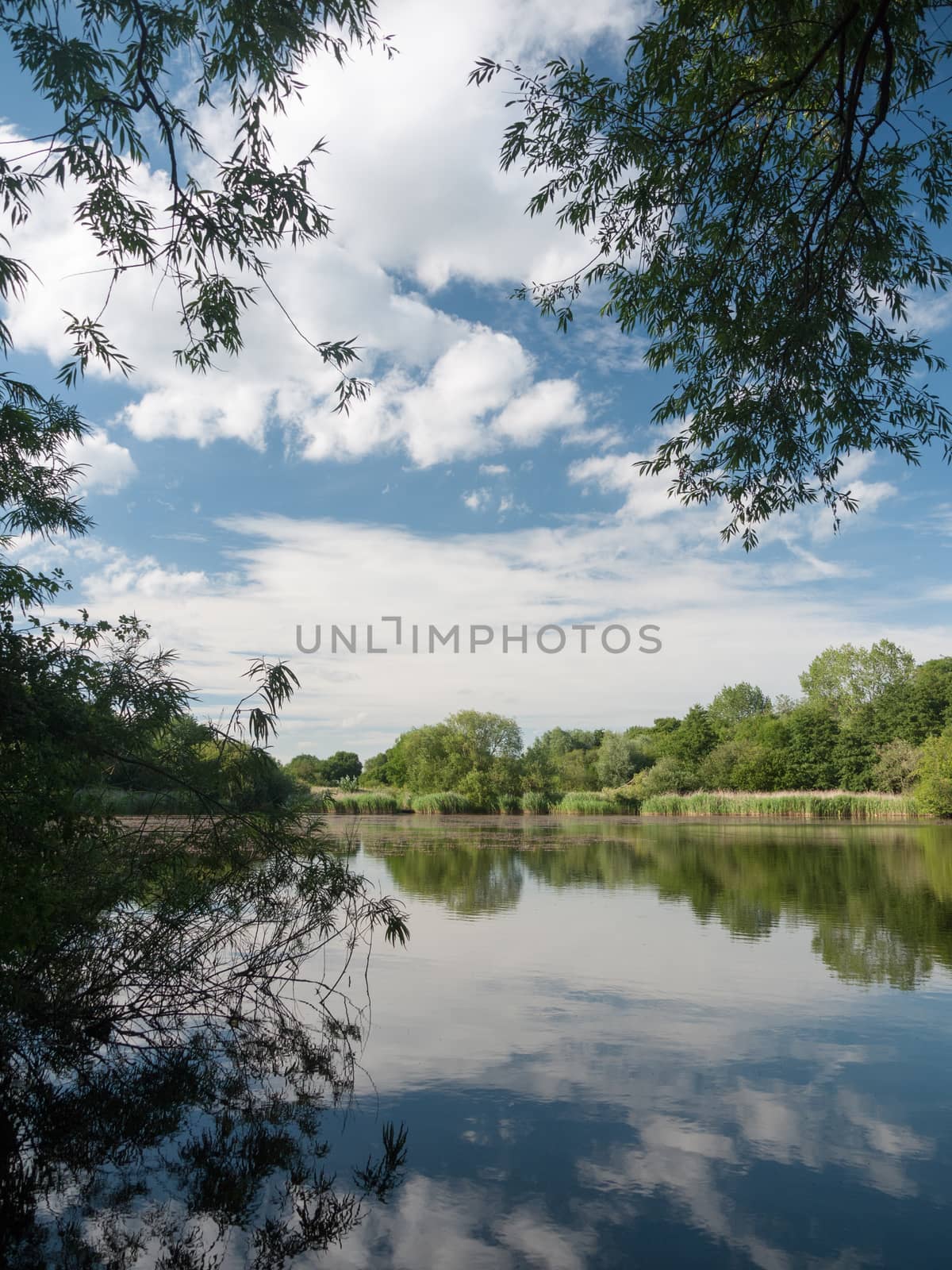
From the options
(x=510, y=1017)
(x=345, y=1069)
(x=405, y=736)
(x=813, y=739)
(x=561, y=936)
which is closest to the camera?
(x=345, y=1069)

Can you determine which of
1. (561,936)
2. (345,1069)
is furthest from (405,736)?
(345,1069)

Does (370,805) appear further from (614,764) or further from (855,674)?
(855,674)

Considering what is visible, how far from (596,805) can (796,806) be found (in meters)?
11.1

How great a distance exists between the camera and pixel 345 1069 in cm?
569

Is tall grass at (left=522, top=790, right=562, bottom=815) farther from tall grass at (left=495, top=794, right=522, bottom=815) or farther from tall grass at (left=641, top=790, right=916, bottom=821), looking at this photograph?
tall grass at (left=641, top=790, right=916, bottom=821)

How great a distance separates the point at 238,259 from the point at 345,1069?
5210 millimetres

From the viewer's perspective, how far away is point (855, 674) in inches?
2490

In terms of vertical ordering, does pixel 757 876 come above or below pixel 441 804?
above

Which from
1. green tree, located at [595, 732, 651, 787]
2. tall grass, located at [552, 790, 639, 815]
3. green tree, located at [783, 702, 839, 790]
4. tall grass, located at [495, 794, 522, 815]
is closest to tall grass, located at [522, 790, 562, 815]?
tall grass, located at [552, 790, 639, 815]

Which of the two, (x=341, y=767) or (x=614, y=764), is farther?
(x=341, y=767)

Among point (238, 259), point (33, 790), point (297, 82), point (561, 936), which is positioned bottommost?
point (561, 936)

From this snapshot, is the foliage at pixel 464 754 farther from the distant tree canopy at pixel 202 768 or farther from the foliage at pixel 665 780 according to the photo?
the distant tree canopy at pixel 202 768

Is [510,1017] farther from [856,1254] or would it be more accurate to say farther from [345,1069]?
[856,1254]

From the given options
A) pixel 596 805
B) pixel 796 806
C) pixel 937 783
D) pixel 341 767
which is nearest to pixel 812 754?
pixel 796 806
